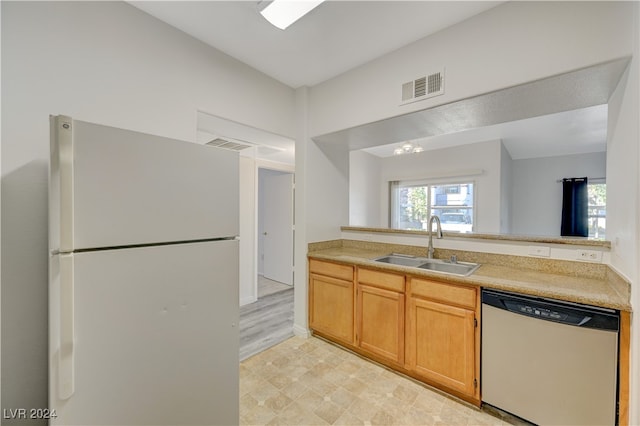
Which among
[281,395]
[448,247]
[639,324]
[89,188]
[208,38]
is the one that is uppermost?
[208,38]

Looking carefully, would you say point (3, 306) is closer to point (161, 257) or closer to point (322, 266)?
point (161, 257)

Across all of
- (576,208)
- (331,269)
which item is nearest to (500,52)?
(331,269)

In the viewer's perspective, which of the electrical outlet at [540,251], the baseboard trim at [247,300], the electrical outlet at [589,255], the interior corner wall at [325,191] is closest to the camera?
the electrical outlet at [589,255]

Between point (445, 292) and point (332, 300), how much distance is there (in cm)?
109

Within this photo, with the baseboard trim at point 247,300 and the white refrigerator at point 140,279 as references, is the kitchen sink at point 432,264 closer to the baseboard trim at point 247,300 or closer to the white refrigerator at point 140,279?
the white refrigerator at point 140,279

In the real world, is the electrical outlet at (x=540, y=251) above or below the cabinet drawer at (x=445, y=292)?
above

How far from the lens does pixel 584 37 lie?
4.68ft

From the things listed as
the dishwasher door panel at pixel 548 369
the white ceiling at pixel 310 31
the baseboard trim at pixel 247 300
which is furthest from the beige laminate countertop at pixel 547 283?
the baseboard trim at pixel 247 300

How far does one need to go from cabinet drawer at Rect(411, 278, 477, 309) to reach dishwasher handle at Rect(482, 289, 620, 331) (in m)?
0.08

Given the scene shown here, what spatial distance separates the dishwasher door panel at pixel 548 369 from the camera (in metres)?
1.33

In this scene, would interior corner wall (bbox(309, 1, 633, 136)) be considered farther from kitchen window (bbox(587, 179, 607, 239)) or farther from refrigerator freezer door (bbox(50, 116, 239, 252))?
kitchen window (bbox(587, 179, 607, 239))

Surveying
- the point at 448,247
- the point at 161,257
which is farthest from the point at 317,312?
the point at 161,257

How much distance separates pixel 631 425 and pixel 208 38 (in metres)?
3.45

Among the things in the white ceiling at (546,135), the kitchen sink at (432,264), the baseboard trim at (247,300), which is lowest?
the baseboard trim at (247,300)
